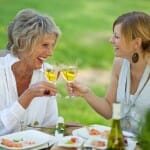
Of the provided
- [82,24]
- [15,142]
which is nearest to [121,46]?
[15,142]

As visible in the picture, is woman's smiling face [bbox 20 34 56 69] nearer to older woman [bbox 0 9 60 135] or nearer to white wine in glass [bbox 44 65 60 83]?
older woman [bbox 0 9 60 135]

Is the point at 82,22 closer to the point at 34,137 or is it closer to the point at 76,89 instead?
the point at 76,89

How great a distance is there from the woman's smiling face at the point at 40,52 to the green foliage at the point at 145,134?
1161mm

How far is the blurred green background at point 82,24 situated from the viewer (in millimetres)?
6918

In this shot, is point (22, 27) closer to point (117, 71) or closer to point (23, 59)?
point (23, 59)

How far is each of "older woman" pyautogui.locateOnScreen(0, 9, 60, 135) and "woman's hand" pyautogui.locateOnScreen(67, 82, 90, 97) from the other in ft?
0.32

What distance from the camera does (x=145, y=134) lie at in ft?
6.41

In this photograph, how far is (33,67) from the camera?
3121mm

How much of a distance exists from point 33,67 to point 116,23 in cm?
51

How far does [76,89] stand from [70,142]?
56 cm

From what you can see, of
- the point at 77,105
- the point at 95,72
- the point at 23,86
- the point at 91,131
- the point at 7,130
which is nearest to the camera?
the point at 91,131

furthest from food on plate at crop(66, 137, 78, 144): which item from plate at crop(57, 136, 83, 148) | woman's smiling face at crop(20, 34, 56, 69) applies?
woman's smiling face at crop(20, 34, 56, 69)

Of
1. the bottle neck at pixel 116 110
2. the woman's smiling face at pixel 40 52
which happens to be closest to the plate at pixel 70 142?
the bottle neck at pixel 116 110

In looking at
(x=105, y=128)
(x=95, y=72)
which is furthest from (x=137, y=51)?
(x=95, y=72)
